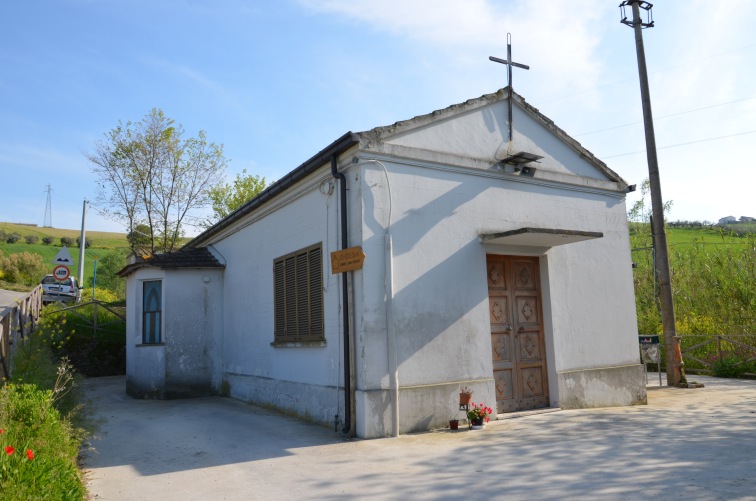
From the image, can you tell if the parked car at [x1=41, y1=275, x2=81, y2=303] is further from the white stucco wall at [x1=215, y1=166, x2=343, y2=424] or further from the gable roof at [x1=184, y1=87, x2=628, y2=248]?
the gable roof at [x1=184, y1=87, x2=628, y2=248]

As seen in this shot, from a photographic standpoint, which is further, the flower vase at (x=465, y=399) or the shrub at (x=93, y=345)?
the shrub at (x=93, y=345)

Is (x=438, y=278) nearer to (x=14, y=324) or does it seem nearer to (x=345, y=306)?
(x=345, y=306)

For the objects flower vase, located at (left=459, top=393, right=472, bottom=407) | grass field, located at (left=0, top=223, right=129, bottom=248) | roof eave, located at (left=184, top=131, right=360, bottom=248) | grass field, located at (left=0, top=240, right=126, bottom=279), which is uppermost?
grass field, located at (left=0, top=223, right=129, bottom=248)

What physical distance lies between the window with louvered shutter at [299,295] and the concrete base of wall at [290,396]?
2.72 ft

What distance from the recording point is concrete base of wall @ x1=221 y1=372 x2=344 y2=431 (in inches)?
333

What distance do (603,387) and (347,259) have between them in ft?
17.4

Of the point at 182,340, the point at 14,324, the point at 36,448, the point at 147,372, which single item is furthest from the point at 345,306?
the point at 147,372

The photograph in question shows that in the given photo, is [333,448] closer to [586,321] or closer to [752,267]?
[586,321]

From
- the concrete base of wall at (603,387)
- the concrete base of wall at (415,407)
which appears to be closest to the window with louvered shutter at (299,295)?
the concrete base of wall at (415,407)

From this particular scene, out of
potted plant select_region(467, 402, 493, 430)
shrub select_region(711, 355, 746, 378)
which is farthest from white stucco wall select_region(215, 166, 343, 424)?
shrub select_region(711, 355, 746, 378)

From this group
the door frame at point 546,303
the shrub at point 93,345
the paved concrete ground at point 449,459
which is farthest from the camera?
the shrub at point 93,345

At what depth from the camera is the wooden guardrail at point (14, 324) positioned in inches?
Answer: 349

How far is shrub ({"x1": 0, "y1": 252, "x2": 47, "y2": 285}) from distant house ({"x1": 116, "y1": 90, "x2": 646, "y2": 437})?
2977 cm

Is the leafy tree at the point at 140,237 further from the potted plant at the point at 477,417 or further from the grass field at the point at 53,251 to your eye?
the grass field at the point at 53,251
